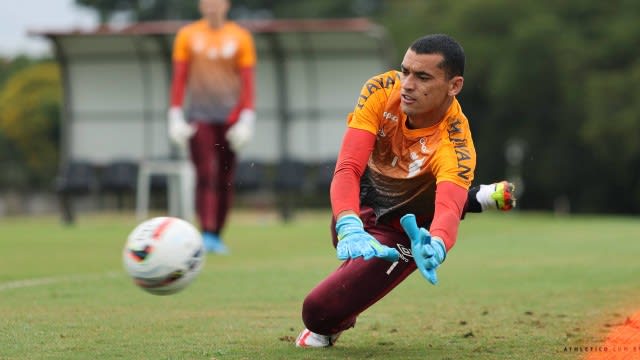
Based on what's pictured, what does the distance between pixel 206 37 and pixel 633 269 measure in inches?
212

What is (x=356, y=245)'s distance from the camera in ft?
20.4

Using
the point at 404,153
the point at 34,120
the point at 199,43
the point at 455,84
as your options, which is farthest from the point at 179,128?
the point at 34,120

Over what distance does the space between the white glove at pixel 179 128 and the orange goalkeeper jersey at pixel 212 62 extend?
152 millimetres

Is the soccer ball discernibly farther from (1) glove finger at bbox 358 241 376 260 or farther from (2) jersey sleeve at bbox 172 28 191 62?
(2) jersey sleeve at bbox 172 28 191 62

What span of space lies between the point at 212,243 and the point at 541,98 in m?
42.4

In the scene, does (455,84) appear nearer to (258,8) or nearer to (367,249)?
(367,249)

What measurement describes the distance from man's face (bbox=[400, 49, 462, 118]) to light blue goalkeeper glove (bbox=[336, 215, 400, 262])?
2.28 ft

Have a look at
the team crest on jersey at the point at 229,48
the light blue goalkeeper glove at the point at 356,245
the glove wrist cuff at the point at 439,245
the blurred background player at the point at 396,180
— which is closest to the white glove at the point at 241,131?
the team crest on jersey at the point at 229,48

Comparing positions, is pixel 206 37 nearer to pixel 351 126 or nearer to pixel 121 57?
pixel 351 126

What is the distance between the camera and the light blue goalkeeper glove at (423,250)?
591 centimetres

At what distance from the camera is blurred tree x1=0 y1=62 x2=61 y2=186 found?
49.6 meters

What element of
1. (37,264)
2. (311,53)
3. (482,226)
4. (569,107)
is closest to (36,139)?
(569,107)

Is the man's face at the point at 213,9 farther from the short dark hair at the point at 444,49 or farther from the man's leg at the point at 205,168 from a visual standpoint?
the short dark hair at the point at 444,49

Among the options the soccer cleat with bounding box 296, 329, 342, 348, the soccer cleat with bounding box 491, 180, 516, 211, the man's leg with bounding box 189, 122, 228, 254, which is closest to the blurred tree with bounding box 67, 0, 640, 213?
the man's leg with bounding box 189, 122, 228, 254
